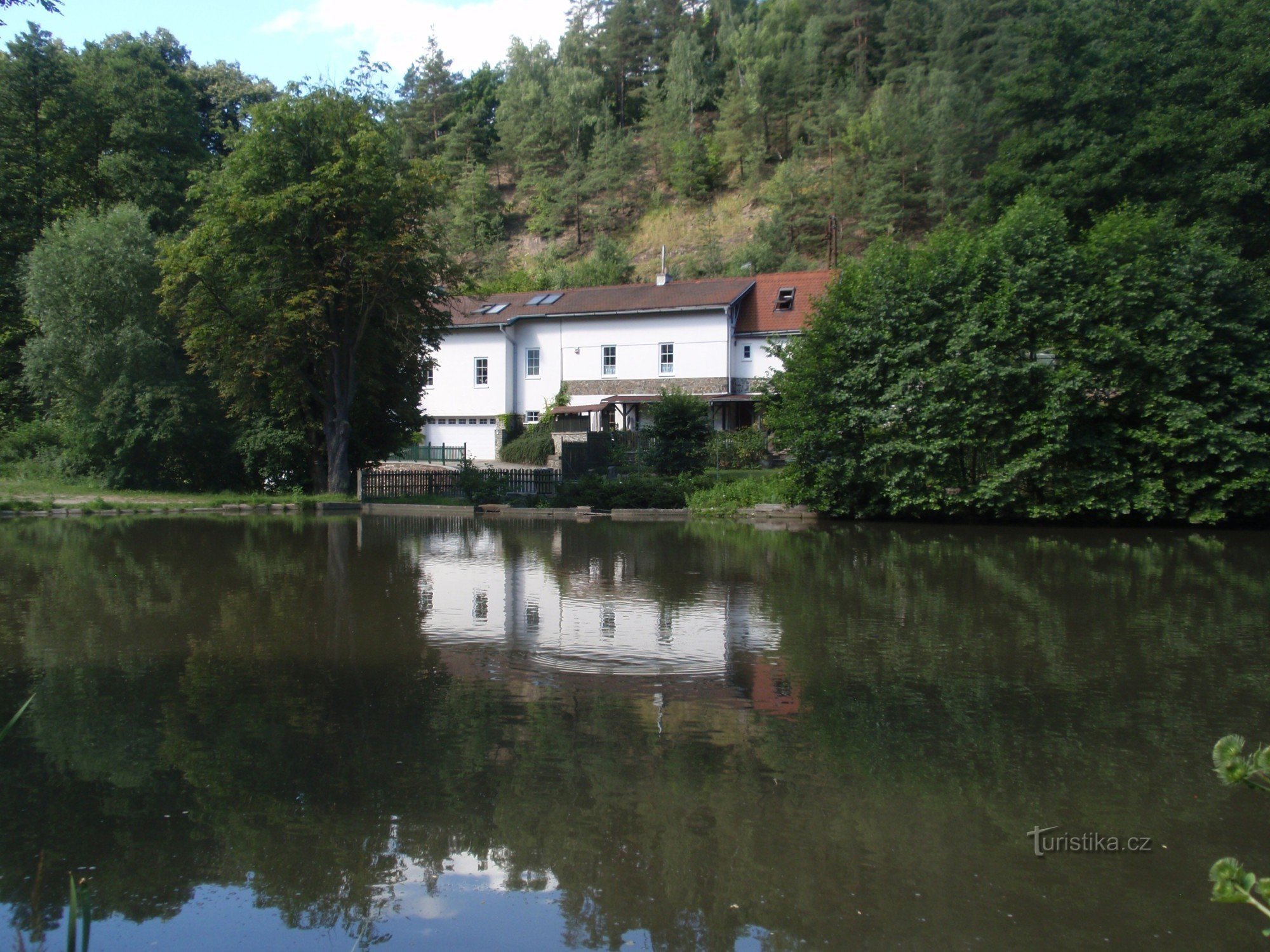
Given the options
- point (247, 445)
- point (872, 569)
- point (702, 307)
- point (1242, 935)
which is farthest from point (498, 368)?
point (1242, 935)

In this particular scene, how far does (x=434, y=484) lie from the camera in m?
30.0

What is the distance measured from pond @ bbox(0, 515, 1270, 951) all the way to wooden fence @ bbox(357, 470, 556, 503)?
1681 cm

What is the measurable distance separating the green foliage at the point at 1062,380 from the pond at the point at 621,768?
37.0 ft

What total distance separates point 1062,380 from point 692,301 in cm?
2281

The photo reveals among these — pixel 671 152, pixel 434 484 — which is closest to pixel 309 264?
pixel 434 484

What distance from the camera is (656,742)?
5977 millimetres

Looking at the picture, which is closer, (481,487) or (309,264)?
(481,487)

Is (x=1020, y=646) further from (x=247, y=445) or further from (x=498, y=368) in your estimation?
(x=498, y=368)

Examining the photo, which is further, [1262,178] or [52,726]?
[1262,178]

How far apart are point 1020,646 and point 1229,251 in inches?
808

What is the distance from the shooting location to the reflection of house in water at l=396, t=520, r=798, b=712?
776 centimetres

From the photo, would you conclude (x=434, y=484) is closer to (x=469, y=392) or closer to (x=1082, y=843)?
(x=469, y=392)

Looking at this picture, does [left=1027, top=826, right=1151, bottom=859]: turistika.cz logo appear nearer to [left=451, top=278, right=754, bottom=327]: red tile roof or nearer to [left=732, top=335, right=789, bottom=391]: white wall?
[left=451, top=278, right=754, bottom=327]: red tile roof

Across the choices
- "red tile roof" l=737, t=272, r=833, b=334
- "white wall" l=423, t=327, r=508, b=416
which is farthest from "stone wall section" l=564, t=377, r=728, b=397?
"white wall" l=423, t=327, r=508, b=416
